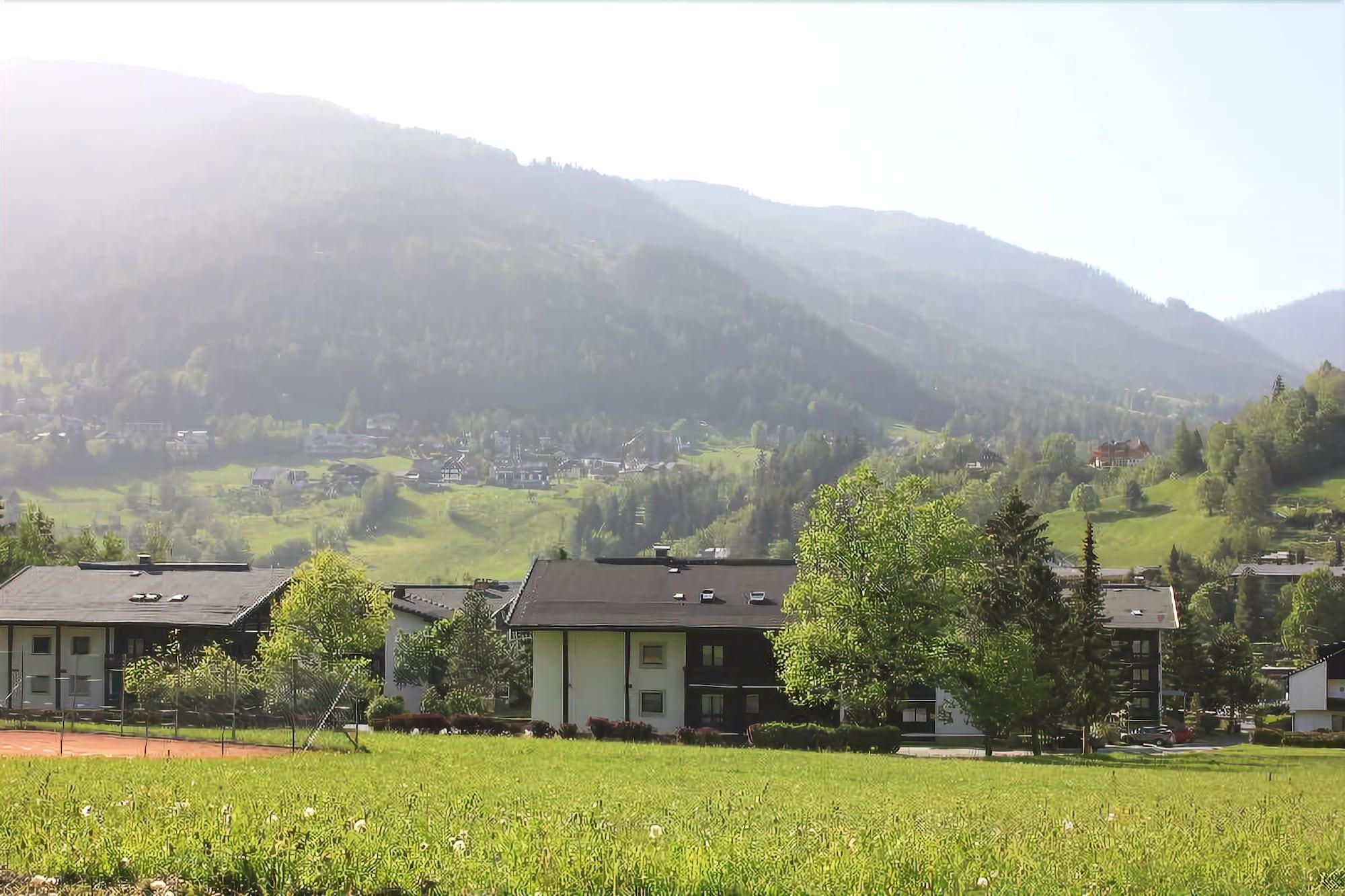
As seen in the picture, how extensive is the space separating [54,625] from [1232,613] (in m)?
138

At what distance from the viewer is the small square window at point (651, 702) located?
61312 millimetres

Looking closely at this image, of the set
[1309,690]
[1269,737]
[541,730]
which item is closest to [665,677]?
[541,730]

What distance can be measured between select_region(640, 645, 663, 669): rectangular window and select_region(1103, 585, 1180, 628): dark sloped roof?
43638 millimetres

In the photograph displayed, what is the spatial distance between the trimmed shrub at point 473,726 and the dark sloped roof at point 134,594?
21.8m

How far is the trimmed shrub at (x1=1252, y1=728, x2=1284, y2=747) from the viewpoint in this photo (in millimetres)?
79188

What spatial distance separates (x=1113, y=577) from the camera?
168500mm

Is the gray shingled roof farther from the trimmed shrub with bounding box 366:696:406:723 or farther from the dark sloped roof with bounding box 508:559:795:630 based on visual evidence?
the trimmed shrub with bounding box 366:696:406:723

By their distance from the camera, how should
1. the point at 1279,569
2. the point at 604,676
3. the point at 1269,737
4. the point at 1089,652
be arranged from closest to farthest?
the point at 604,676 → the point at 1089,652 → the point at 1269,737 → the point at 1279,569

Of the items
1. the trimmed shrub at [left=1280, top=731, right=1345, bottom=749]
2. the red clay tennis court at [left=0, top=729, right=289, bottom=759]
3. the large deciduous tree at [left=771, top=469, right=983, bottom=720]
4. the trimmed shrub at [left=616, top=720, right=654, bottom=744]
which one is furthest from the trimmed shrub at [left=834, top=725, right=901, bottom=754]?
the trimmed shrub at [left=1280, top=731, right=1345, bottom=749]

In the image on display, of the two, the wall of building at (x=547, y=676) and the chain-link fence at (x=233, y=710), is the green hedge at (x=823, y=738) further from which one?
the chain-link fence at (x=233, y=710)

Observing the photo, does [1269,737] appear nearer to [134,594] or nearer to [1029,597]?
[1029,597]

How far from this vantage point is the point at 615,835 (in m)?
13.1

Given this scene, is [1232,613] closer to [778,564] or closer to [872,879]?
[778,564]

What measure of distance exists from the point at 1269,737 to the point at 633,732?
5030cm
